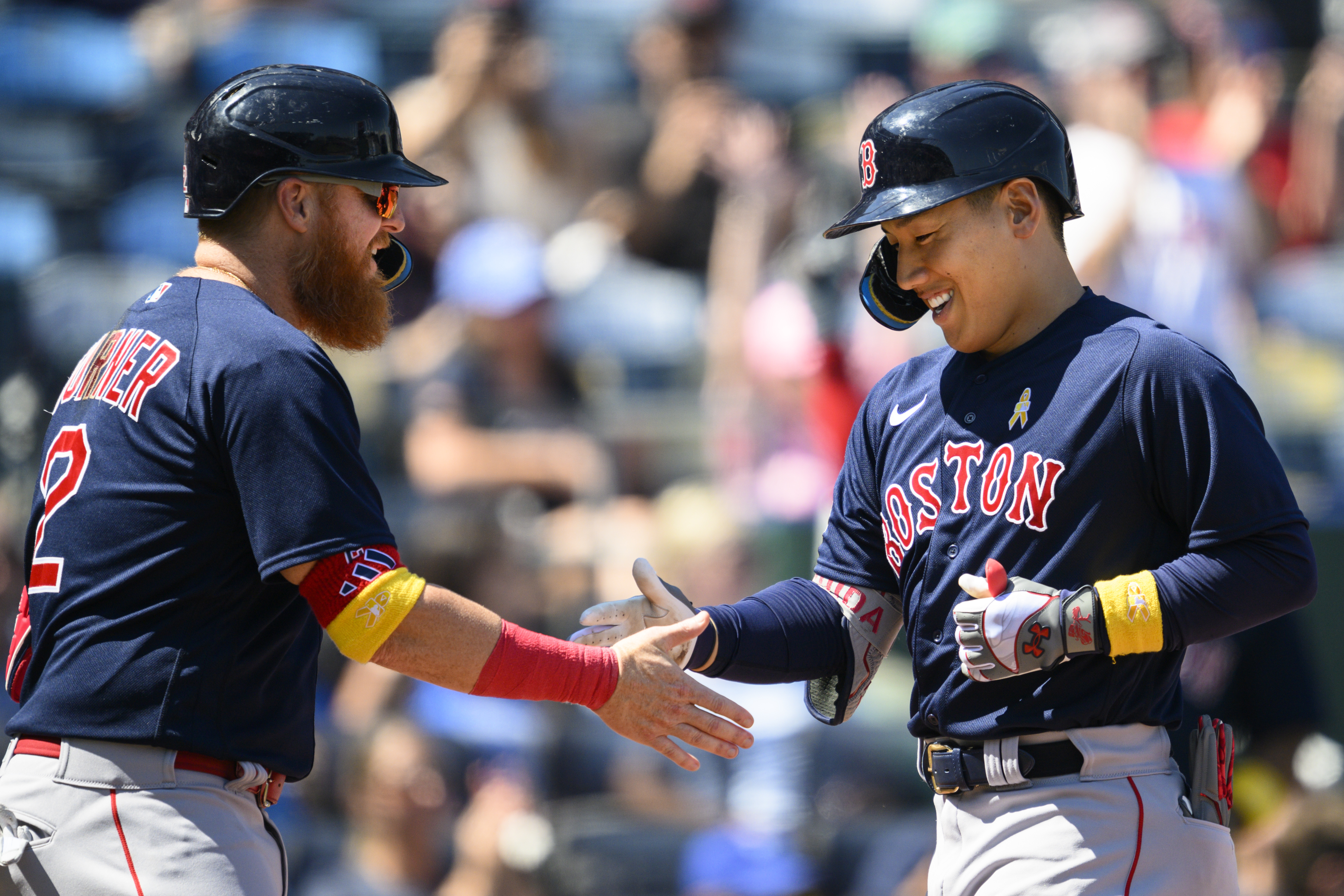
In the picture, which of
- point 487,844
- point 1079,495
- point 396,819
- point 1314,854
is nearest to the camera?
point 1079,495

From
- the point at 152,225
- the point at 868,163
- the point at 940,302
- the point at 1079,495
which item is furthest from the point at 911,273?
the point at 152,225

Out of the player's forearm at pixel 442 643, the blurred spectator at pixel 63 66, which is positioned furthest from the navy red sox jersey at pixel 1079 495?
the blurred spectator at pixel 63 66

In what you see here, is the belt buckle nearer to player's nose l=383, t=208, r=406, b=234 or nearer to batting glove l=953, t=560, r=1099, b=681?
batting glove l=953, t=560, r=1099, b=681

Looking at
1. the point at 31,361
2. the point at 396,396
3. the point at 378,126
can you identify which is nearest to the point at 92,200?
the point at 31,361

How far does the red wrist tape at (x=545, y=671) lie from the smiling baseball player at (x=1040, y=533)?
9.7 inches

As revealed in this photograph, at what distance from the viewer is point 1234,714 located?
5.20 m

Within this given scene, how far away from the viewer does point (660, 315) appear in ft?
23.9

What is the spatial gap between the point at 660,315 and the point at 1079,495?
4.86 meters

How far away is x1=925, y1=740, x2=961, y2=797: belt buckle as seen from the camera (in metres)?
2.66

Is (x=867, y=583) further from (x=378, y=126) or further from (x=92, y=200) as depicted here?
(x=92, y=200)

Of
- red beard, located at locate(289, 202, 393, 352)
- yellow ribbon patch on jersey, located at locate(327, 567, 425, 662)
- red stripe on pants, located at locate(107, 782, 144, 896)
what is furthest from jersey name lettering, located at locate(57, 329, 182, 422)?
red stripe on pants, located at locate(107, 782, 144, 896)

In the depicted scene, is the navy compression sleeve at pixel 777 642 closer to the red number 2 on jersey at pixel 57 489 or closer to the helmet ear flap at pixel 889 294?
the helmet ear flap at pixel 889 294

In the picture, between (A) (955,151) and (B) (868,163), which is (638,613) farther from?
(A) (955,151)

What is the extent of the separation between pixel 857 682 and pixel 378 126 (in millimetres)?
1499
